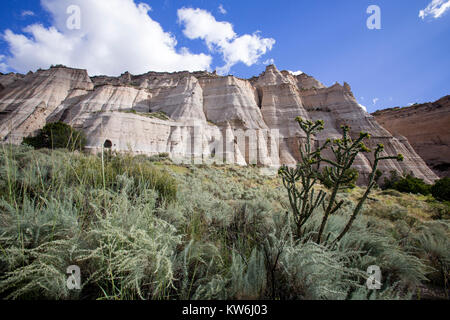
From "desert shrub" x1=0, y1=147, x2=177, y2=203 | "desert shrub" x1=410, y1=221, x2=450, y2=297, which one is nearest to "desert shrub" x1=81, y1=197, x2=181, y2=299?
"desert shrub" x1=0, y1=147, x2=177, y2=203

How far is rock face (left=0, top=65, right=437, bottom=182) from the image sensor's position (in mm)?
22266

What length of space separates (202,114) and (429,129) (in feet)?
151

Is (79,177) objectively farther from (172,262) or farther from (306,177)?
(306,177)

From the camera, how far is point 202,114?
28.4 m

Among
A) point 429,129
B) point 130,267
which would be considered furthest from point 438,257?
point 429,129

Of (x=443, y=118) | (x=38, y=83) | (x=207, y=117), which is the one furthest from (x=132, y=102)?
(x=443, y=118)

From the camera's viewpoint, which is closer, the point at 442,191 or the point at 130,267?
the point at 130,267

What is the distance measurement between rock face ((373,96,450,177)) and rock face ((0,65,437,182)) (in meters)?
10.1

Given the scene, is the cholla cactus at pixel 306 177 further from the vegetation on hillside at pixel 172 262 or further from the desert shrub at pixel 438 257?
the desert shrub at pixel 438 257

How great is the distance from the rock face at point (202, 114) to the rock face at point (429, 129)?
10.1 metres

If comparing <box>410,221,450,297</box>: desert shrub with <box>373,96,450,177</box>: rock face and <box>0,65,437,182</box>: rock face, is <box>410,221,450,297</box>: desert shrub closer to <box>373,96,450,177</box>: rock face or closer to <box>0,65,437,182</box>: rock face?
<box>0,65,437,182</box>: rock face

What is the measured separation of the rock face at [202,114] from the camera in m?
22.3

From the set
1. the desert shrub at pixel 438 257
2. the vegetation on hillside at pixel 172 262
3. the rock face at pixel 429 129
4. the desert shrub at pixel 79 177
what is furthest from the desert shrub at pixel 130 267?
the rock face at pixel 429 129

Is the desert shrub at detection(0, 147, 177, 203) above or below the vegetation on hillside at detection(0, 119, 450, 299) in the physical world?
above
